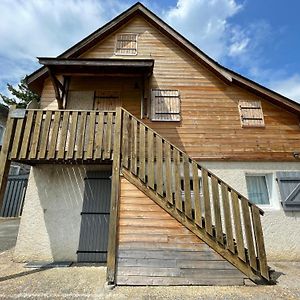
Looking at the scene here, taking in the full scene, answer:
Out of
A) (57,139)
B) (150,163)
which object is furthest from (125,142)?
(57,139)

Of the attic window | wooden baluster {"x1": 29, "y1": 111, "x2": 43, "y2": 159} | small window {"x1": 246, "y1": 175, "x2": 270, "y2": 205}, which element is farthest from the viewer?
the attic window

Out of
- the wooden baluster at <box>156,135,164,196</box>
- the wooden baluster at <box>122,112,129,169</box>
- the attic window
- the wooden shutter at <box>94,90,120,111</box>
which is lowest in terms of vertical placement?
the wooden baluster at <box>156,135,164,196</box>

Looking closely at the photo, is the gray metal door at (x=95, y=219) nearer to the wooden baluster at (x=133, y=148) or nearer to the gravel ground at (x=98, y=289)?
the gravel ground at (x=98, y=289)

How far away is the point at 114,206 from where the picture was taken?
4.25 meters

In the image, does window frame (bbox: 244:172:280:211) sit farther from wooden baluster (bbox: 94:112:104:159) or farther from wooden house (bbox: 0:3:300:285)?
wooden baluster (bbox: 94:112:104:159)

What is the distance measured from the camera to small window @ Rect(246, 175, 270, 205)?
250 inches

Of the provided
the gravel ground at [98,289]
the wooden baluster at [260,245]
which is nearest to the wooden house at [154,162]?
the wooden baluster at [260,245]

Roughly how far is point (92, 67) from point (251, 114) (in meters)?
5.62

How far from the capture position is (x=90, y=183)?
607 cm

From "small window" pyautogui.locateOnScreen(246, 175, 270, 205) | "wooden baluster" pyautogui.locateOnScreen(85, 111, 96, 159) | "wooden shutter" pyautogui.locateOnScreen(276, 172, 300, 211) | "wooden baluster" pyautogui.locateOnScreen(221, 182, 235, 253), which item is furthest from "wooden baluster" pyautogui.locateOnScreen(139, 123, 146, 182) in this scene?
"wooden shutter" pyautogui.locateOnScreen(276, 172, 300, 211)

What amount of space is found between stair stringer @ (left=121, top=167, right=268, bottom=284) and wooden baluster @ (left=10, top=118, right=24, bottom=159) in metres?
2.54

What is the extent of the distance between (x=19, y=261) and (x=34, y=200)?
5.27 feet

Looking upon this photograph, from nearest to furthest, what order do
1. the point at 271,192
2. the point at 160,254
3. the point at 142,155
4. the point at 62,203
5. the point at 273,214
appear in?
the point at 160,254, the point at 142,155, the point at 62,203, the point at 273,214, the point at 271,192

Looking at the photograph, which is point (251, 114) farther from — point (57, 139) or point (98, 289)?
point (98, 289)
